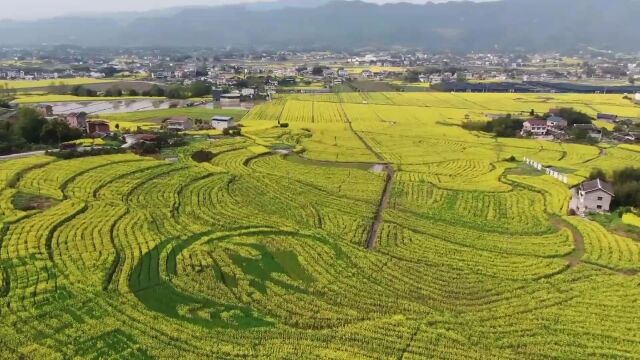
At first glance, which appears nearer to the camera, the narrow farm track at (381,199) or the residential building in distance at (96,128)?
the narrow farm track at (381,199)

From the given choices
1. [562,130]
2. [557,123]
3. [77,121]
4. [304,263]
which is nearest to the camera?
[304,263]

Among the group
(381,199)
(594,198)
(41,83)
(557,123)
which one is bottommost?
(41,83)

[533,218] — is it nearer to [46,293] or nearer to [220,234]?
[220,234]

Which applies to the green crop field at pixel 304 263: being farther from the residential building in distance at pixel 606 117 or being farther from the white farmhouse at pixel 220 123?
the residential building in distance at pixel 606 117

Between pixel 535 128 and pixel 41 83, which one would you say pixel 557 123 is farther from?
pixel 41 83

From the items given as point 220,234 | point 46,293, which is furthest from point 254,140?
point 46,293

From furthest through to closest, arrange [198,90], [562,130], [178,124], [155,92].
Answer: [198,90] → [155,92] → [562,130] → [178,124]

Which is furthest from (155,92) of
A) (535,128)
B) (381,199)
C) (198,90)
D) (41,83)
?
(381,199)

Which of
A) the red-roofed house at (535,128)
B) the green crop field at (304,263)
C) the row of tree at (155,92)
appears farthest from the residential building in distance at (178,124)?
the red-roofed house at (535,128)
